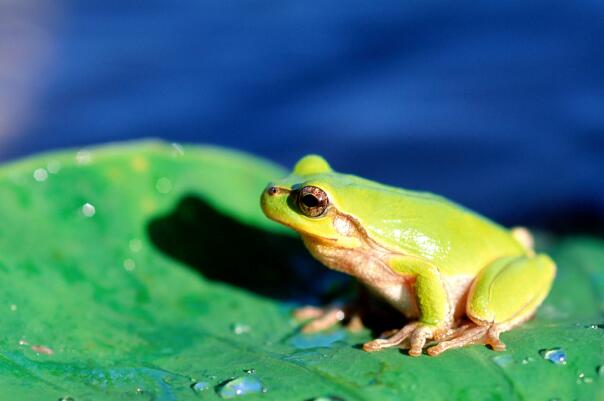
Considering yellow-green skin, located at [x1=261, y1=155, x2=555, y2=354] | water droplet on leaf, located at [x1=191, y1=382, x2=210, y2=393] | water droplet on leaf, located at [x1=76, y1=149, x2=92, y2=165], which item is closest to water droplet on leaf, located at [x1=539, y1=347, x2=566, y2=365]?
yellow-green skin, located at [x1=261, y1=155, x2=555, y2=354]

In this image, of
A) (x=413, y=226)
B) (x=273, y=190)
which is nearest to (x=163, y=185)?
(x=273, y=190)

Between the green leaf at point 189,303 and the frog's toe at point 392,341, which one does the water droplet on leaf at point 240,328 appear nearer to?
the green leaf at point 189,303

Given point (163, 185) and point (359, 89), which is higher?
point (359, 89)

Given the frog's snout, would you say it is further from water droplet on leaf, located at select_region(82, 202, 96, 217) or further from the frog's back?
water droplet on leaf, located at select_region(82, 202, 96, 217)

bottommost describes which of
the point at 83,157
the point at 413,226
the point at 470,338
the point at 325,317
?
the point at 470,338

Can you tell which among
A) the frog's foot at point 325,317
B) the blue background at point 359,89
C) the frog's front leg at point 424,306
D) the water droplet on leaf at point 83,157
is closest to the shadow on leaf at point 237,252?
the frog's foot at point 325,317

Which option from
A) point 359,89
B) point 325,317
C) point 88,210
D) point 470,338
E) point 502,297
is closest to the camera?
point 470,338

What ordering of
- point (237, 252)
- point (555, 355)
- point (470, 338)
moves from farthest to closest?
1. point (237, 252)
2. point (470, 338)
3. point (555, 355)

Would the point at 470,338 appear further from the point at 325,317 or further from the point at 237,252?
the point at 237,252
